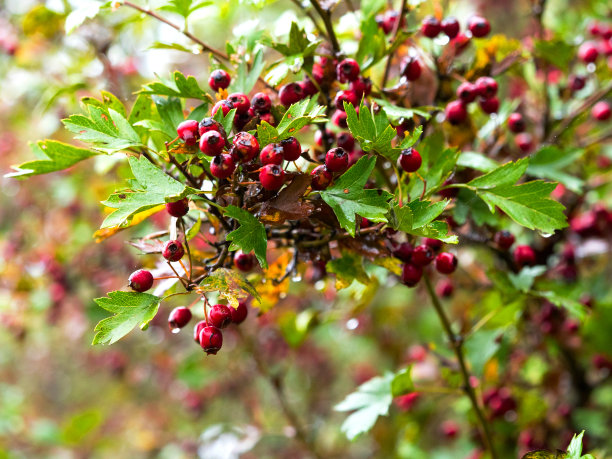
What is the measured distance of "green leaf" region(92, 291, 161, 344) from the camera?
39.4 inches

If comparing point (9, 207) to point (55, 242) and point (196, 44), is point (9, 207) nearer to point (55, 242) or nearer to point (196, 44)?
point (55, 242)

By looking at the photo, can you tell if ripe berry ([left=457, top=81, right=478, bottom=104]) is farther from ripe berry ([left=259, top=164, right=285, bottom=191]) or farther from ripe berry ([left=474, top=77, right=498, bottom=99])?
ripe berry ([left=259, top=164, right=285, bottom=191])

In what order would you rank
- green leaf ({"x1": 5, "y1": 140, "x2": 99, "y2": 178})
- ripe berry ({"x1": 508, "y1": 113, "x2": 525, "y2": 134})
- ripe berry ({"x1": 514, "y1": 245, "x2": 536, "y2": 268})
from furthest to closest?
ripe berry ({"x1": 508, "y1": 113, "x2": 525, "y2": 134}), ripe berry ({"x1": 514, "y1": 245, "x2": 536, "y2": 268}), green leaf ({"x1": 5, "y1": 140, "x2": 99, "y2": 178})

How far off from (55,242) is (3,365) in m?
4.09

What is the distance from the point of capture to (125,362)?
3.74 m

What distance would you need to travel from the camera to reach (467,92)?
141 centimetres

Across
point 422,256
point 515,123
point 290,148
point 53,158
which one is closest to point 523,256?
point 515,123

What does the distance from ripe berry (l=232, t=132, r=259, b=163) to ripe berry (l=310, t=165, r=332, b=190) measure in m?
0.13

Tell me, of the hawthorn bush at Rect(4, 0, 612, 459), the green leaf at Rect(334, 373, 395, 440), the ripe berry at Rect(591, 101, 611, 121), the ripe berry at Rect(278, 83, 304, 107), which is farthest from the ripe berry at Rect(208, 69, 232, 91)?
the ripe berry at Rect(591, 101, 611, 121)

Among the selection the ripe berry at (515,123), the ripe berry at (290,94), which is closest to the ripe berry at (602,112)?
the ripe berry at (515,123)

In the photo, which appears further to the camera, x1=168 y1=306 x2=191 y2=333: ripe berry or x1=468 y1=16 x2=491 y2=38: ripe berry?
x1=468 y1=16 x2=491 y2=38: ripe berry

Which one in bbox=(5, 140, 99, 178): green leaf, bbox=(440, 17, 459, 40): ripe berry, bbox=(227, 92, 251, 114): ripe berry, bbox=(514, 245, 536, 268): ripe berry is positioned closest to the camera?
bbox=(227, 92, 251, 114): ripe berry

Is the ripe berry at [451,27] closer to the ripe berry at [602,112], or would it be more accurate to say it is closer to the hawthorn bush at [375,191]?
the hawthorn bush at [375,191]

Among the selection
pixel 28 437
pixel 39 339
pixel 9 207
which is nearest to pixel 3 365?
pixel 39 339
